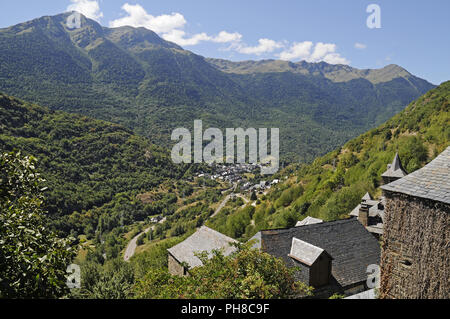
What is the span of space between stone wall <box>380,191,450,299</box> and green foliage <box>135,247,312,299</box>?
2.84 metres

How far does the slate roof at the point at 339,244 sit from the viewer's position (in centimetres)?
1591

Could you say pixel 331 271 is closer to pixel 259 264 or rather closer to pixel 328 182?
pixel 259 264

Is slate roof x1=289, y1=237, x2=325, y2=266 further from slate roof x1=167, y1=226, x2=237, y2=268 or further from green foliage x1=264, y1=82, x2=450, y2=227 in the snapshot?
green foliage x1=264, y1=82, x2=450, y2=227

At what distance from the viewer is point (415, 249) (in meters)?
7.11

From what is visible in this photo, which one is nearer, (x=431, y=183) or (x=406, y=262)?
(x=431, y=183)

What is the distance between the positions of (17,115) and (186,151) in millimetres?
98479

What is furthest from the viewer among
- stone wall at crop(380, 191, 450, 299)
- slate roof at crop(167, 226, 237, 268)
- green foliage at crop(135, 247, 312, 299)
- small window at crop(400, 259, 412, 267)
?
slate roof at crop(167, 226, 237, 268)

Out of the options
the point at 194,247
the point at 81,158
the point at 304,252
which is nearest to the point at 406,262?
the point at 304,252

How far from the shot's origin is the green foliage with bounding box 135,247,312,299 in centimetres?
771

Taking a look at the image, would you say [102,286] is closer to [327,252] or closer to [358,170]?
[327,252]

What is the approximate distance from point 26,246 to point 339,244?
691 inches

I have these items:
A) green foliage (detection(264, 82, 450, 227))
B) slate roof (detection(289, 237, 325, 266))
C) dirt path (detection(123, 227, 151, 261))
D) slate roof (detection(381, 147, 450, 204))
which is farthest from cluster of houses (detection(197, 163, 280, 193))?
slate roof (detection(381, 147, 450, 204))
